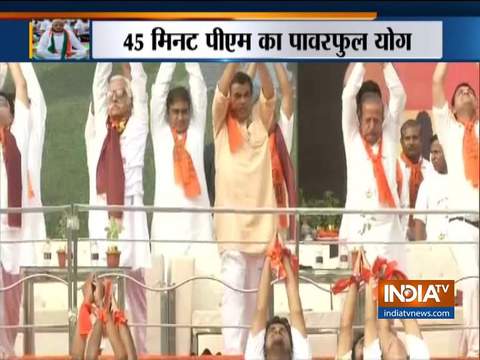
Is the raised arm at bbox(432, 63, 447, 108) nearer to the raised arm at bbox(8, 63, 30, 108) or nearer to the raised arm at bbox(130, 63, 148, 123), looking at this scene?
the raised arm at bbox(130, 63, 148, 123)

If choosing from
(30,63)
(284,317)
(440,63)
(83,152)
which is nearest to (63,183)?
(83,152)

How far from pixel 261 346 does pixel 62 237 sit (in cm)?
87

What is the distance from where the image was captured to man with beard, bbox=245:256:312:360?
177 inches

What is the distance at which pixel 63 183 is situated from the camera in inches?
176

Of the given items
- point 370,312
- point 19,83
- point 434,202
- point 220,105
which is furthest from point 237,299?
point 19,83

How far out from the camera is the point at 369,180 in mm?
4551

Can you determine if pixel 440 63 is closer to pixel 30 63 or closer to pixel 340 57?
pixel 340 57

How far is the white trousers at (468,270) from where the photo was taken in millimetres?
4539

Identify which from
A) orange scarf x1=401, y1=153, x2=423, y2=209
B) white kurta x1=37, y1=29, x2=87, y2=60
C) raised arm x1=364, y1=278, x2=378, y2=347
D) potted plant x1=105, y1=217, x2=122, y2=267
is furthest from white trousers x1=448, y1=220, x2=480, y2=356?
white kurta x1=37, y1=29, x2=87, y2=60

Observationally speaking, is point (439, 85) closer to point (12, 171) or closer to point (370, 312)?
point (370, 312)

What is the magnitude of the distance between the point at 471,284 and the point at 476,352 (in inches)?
10.8

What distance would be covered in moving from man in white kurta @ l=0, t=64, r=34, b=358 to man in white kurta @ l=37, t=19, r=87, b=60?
0.38 meters

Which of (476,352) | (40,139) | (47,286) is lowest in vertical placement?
(476,352)

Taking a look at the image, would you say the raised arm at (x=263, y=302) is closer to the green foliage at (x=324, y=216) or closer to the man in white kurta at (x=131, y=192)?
the green foliage at (x=324, y=216)
